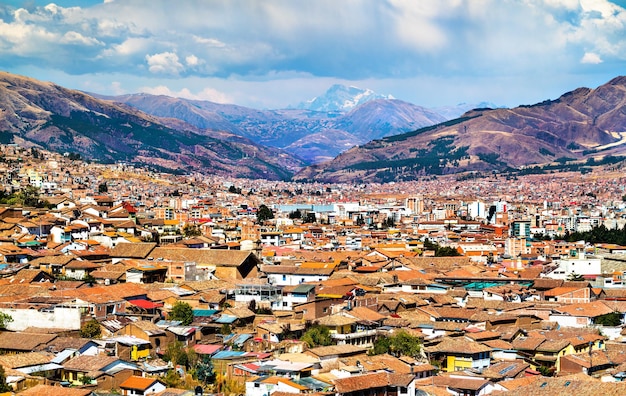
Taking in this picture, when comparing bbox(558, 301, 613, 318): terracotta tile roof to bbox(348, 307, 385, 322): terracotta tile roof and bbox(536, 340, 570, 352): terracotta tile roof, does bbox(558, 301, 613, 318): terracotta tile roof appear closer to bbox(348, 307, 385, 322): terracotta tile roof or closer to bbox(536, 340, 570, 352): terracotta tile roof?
bbox(536, 340, 570, 352): terracotta tile roof

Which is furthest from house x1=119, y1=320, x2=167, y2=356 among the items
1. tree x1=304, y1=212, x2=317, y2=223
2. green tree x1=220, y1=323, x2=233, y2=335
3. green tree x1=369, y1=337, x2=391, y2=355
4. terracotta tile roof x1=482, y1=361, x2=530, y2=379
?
tree x1=304, y1=212, x2=317, y2=223

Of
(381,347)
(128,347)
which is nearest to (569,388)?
(381,347)

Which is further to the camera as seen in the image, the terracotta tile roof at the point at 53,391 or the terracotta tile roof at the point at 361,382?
the terracotta tile roof at the point at 361,382

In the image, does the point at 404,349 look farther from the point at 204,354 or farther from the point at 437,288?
the point at 437,288

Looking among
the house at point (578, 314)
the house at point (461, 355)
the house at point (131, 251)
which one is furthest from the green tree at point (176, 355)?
the house at point (131, 251)

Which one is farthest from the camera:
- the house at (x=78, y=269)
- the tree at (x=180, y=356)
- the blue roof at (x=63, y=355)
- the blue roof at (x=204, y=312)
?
the house at (x=78, y=269)

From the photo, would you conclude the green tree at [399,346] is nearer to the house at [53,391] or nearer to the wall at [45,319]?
the wall at [45,319]

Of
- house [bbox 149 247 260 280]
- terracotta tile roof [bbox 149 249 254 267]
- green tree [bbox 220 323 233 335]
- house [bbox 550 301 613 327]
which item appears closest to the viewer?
green tree [bbox 220 323 233 335]

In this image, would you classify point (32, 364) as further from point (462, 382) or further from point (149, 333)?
point (462, 382)
